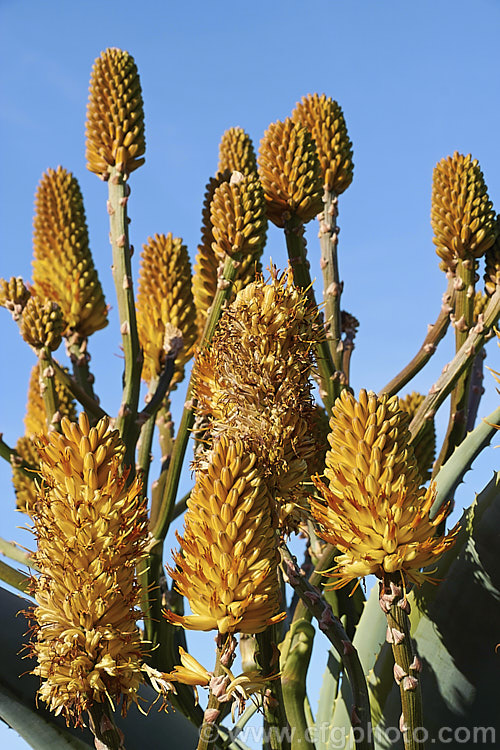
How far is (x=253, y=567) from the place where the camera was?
21.1 inches

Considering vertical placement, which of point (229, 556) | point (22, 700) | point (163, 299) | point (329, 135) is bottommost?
point (22, 700)

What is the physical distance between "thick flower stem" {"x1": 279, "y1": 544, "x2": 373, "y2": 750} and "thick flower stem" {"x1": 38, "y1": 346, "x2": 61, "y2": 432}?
886 millimetres

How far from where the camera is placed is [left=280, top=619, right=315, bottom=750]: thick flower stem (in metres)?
1.06

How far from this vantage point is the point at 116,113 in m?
1.54

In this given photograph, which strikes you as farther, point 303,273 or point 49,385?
point 49,385

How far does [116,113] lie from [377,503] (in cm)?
120

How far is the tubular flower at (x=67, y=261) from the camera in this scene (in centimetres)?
170

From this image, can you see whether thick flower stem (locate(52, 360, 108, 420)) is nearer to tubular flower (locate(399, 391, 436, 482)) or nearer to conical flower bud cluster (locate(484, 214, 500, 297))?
tubular flower (locate(399, 391, 436, 482))

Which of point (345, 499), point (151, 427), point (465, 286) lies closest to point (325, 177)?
point (465, 286)

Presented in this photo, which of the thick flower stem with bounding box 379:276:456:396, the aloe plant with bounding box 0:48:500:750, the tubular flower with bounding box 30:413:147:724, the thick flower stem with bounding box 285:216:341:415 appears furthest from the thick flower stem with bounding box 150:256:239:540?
the tubular flower with bounding box 30:413:147:724

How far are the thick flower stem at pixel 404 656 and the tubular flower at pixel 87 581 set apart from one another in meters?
0.20

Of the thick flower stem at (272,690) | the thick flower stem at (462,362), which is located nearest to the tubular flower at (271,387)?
the thick flower stem at (272,690)

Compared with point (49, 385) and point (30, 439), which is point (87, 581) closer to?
point (49, 385)

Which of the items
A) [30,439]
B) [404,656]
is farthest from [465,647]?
[30,439]
